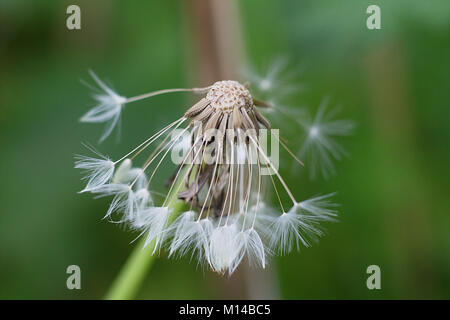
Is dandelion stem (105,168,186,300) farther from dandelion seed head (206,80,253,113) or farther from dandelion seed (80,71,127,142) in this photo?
dandelion seed (80,71,127,142)

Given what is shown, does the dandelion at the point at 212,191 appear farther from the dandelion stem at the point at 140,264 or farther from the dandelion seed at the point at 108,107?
the dandelion seed at the point at 108,107

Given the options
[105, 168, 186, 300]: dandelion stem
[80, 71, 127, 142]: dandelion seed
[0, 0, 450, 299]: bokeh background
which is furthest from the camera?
[0, 0, 450, 299]: bokeh background

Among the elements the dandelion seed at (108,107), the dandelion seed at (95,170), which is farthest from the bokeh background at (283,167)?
the dandelion seed at (95,170)

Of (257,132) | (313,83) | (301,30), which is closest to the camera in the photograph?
(257,132)

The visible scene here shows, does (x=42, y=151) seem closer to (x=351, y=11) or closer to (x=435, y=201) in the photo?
(x=351, y=11)

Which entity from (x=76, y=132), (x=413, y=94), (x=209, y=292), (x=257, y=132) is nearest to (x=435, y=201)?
(x=413, y=94)

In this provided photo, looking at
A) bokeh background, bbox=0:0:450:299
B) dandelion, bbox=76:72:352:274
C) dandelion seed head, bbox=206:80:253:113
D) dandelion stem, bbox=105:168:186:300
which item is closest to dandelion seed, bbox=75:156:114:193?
dandelion, bbox=76:72:352:274
